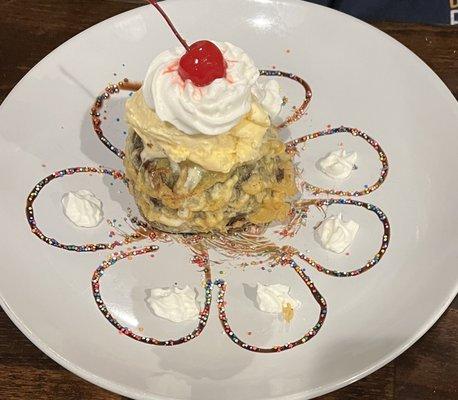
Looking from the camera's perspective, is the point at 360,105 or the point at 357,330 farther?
the point at 360,105

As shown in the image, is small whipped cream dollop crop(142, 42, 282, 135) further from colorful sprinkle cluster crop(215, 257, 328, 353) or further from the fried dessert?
colorful sprinkle cluster crop(215, 257, 328, 353)

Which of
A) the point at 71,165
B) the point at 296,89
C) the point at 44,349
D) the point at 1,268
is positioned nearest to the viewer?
the point at 44,349

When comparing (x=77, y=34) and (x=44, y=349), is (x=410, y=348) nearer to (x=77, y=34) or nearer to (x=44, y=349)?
(x=44, y=349)

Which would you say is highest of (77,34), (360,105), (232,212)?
(77,34)

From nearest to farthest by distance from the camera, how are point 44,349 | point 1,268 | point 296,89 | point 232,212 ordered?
point 44,349 < point 1,268 < point 232,212 < point 296,89

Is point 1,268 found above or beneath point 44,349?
above

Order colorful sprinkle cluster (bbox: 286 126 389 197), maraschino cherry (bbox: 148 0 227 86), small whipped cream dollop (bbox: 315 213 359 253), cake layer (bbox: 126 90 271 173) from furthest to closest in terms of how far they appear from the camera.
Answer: colorful sprinkle cluster (bbox: 286 126 389 197)
small whipped cream dollop (bbox: 315 213 359 253)
cake layer (bbox: 126 90 271 173)
maraschino cherry (bbox: 148 0 227 86)

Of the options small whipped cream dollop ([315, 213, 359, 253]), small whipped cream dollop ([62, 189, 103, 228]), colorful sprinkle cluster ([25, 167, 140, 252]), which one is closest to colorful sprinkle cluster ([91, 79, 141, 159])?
colorful sprinkle cluster ([25, 167, 140, 252])

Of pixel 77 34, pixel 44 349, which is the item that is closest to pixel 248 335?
pixel 44 349
